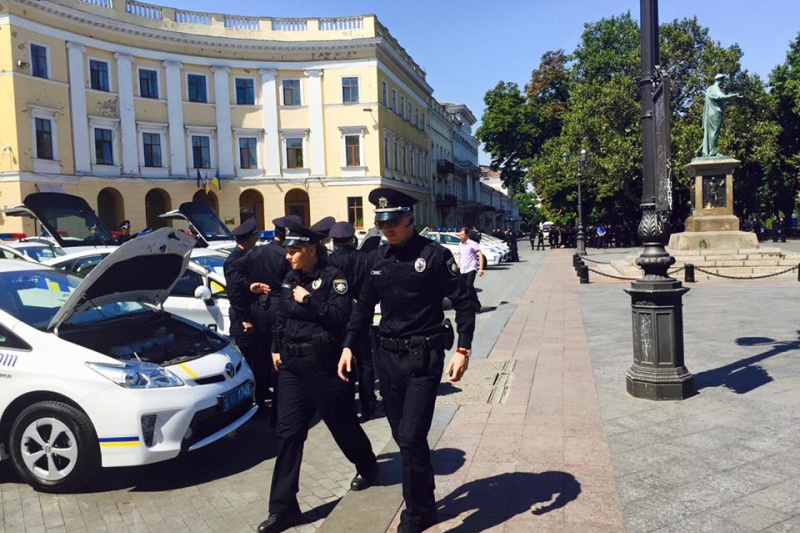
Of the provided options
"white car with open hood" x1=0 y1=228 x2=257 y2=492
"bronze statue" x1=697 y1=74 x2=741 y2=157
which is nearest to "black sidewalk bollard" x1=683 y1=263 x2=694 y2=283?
"bronze statue" x1=697 y1=74 x2=741 y2=157

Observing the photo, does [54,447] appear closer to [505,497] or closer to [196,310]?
[505,497]

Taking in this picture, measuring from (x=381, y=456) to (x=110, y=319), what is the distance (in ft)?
8.14

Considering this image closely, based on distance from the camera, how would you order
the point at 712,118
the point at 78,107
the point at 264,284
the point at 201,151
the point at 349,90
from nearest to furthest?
the point at 264,284 < the point at 712,118 < the point at 78,107 < the point at 201,151 < the point at 349,90

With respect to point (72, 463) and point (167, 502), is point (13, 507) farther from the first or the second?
point (167, 502)

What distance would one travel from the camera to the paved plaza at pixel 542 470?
402 centimetres

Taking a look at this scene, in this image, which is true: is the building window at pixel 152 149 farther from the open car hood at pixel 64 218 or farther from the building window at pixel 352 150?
the open car hood at pixel 64 218

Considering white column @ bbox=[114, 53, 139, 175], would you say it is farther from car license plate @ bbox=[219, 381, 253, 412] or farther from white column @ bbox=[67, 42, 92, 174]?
car license plate @ bbox=[219, 381, 253, 412]

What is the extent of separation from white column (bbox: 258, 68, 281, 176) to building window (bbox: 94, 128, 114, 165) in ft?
27.7

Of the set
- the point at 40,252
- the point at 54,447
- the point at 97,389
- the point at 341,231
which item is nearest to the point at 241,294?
Result: the point at 341,231

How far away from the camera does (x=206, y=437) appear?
16.0ft

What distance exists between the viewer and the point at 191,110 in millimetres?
36656

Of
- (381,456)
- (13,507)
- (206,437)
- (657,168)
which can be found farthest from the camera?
(657,168)

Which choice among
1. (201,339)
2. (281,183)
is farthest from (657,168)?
(281,183)

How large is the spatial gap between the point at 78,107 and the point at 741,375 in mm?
32743
